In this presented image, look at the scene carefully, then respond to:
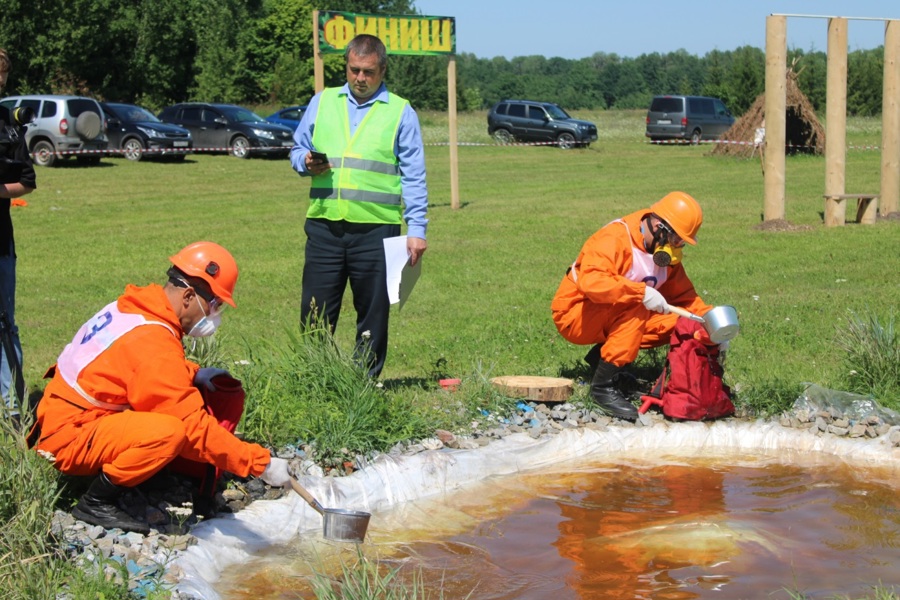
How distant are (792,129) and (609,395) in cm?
2652

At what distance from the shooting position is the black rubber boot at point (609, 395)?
22.9ft

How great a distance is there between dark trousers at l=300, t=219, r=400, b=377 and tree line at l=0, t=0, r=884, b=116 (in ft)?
75.4

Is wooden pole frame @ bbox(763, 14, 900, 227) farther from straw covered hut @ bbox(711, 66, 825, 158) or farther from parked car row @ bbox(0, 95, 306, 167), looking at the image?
parked car row @ bbox(0, 95, 306, 167)

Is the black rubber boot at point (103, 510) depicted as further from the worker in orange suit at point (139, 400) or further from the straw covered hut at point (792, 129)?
the straw covered hut at point (792, 129)

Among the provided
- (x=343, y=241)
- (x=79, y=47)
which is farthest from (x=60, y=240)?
(x=79, y=47)

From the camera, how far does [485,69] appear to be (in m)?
117

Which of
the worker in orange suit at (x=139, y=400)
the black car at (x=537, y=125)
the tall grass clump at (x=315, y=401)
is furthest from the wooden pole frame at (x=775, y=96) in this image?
the black car at (x=537, y=125)

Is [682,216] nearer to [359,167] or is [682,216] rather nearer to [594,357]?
[594,357]

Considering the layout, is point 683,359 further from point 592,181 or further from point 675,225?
point 592,181

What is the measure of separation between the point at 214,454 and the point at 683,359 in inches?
130

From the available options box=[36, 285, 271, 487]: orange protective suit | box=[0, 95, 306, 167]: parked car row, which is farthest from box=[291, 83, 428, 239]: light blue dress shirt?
box=[0, 95, 306, 167]: parked car row

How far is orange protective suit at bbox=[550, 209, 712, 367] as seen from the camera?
22.1ft

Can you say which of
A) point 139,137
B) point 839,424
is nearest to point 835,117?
point 839,424

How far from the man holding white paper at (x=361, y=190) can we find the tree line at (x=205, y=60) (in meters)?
22.8
